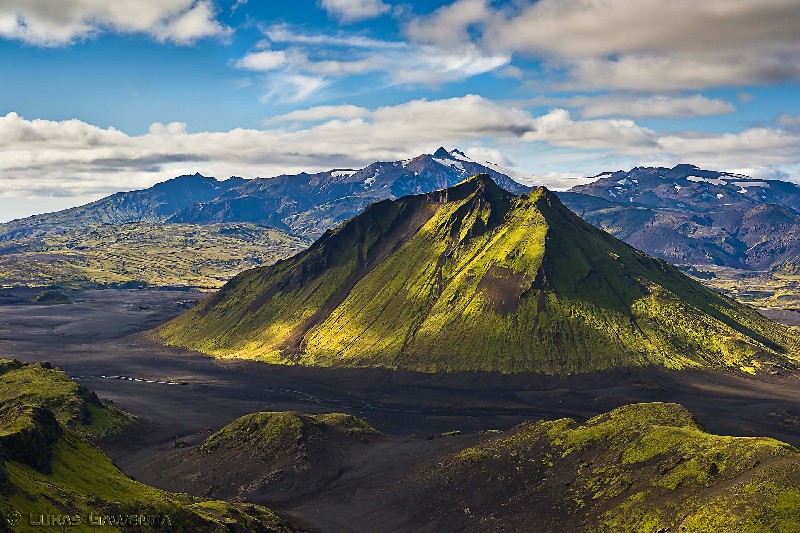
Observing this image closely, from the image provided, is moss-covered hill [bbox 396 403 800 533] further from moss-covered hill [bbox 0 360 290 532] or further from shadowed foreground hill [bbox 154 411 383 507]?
moss-covered hill [bbox 0 360 290 532]

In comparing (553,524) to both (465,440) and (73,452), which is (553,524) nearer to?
(465,440)

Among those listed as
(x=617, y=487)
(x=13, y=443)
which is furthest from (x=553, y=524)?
(x=13, y=443)

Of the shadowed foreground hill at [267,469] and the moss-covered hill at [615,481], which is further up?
the moss-covered hill at [615,481]

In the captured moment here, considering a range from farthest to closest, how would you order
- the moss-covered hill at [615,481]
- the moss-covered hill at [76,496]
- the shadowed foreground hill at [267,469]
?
the shadowed foreground hill at [267,469], the moss-covered hill at [615,481], the moss-covered hill at [76,496]

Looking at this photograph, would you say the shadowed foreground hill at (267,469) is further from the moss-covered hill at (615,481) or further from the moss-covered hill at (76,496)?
the moss-covered hill at (615,481)

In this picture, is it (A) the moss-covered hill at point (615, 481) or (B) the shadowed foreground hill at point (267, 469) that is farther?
(B) the shadowed foreground hill at point (267, 469)

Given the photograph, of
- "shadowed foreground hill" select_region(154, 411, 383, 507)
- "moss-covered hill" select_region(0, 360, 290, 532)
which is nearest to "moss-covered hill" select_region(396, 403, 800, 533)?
"shadowed foreground hill" select_region(154, 411, 383, 507)

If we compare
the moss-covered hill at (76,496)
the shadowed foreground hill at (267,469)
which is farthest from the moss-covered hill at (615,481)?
the moss-covered hill at (76,496)
